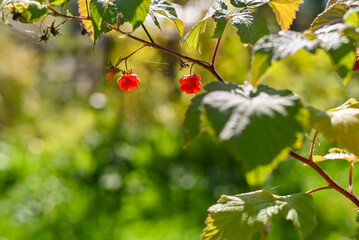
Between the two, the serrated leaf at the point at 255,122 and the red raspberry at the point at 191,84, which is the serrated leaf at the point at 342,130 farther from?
the red raspberry at the point at 191,84

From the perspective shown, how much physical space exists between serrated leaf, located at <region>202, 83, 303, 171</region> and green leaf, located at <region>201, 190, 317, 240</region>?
21 cm

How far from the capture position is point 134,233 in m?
2.57

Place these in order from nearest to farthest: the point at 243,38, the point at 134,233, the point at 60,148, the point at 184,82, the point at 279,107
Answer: the point at 279,107, the point at 243,38, the point at 184,82, the point at 134,233, the point at 60,148

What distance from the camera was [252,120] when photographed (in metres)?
0.48

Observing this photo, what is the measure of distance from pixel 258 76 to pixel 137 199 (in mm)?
2695

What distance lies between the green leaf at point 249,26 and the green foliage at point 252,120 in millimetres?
217

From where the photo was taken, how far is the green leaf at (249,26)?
760 mm

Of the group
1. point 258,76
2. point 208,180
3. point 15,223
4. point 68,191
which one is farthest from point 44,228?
point 258,76

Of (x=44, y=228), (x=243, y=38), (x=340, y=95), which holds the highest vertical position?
(x=243, y=38)

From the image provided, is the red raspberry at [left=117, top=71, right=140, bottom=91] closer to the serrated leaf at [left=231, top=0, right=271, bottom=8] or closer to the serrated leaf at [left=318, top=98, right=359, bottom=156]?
the serrated leaf at [left=231, top=0, right=271, bottom=8]

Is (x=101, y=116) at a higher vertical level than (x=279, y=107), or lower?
lower

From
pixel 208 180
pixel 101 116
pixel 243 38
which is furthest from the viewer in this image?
pixel 101 116

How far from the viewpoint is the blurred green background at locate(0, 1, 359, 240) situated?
2.70 m

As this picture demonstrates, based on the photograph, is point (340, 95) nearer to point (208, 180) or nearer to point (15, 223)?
point (208, 180)
